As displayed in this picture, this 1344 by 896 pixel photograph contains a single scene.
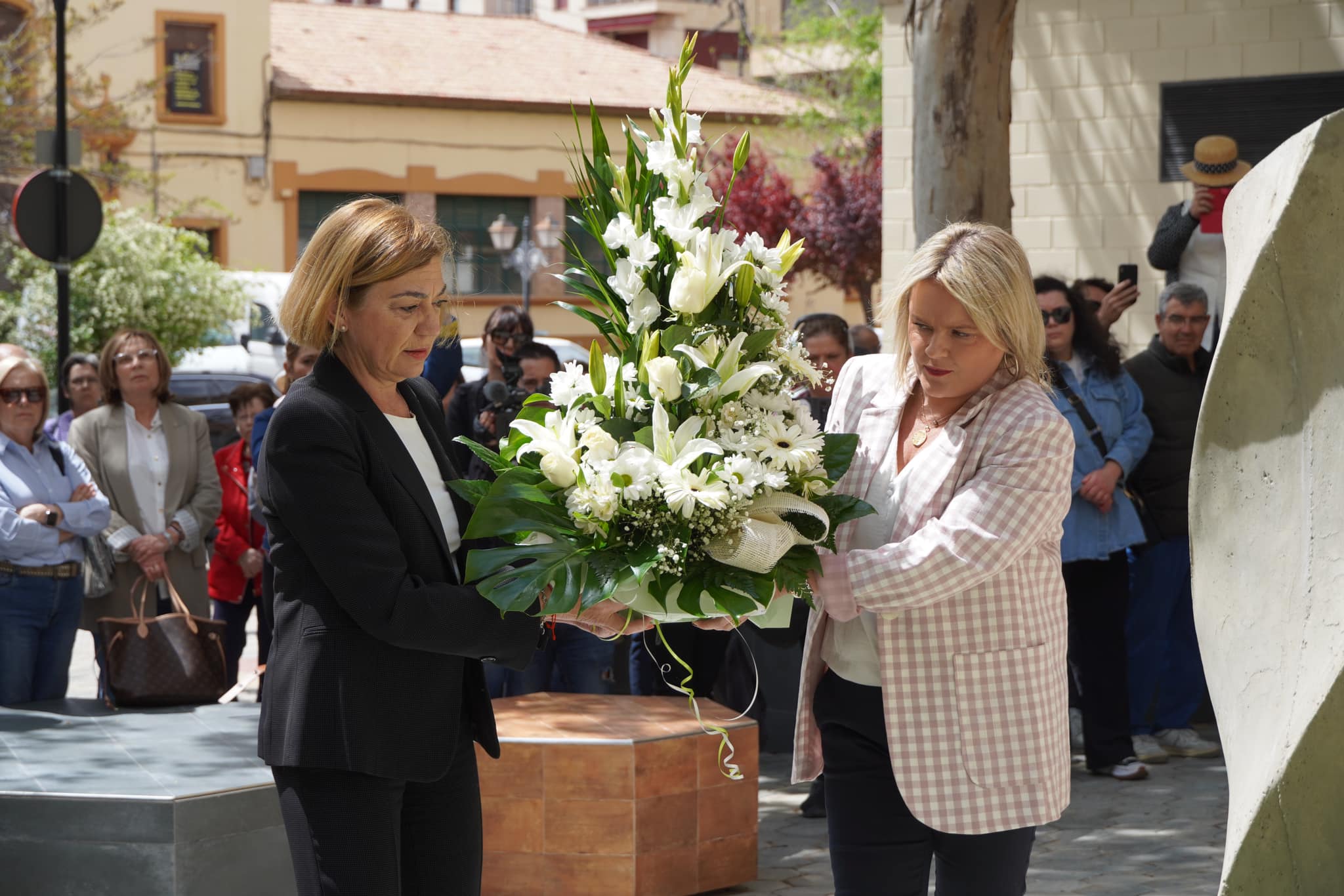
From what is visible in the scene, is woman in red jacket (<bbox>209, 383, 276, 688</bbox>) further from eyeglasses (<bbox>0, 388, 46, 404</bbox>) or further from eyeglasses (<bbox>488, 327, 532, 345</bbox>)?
eyeglasses (<bbox>488, 327, 532, 345</bbox>)

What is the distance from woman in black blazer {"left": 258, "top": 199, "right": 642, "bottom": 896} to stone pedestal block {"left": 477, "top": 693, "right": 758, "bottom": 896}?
171 centimetres

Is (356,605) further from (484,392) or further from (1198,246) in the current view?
(1198,246)

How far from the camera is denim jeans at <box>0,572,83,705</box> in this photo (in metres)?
6.41

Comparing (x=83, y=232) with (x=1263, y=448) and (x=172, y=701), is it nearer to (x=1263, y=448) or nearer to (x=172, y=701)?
(x=172, y=701)

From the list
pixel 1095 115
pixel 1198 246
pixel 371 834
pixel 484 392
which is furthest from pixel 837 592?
pixel 1095 115

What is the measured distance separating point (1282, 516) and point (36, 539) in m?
5.24

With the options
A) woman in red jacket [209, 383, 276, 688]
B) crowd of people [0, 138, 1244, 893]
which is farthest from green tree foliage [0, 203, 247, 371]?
crowd of people [0, 138, 1244, 893]

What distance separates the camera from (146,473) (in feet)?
24.4

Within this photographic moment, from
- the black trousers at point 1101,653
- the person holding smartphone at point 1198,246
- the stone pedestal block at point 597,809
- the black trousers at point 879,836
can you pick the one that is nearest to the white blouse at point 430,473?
the black trousers at point 879,836

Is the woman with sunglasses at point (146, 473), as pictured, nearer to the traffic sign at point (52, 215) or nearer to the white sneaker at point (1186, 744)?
the traffic sign at point (52, 215)

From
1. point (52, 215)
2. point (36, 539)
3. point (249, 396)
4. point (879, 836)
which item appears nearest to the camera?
point (879, 836)

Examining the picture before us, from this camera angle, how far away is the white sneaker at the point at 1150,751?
23.4ft

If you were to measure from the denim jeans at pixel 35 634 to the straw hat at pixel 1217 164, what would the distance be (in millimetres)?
6321

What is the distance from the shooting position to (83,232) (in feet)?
37.3
